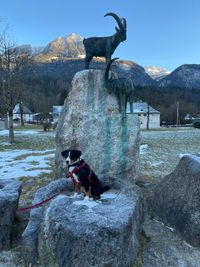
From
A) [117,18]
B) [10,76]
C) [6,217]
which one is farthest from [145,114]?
[6,217]

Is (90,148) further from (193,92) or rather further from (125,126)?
(193,92)

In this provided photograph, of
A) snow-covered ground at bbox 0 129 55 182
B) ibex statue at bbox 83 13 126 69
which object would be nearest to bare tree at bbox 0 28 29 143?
snow-covered ground at bbox 0 129 55 182

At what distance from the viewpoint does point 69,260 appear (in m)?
4.08

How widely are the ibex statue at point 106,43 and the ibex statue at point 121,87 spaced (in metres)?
0.49

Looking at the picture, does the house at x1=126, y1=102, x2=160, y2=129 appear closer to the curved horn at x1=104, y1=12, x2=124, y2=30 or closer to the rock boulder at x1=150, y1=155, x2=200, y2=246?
the curved horn at x1=104, y1=12, x2=124, y2=30

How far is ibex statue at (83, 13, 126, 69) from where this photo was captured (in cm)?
816

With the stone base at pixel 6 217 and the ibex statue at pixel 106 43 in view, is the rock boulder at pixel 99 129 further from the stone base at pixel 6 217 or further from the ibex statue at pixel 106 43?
the stone base at pixel 6 217

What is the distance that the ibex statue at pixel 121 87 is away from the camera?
8164mm

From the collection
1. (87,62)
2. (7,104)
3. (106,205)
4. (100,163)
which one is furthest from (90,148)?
(7,104)

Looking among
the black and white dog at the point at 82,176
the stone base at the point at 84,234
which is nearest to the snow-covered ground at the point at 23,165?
the black and white dog at the point at 82,176

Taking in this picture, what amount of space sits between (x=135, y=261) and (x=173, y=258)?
0.80 meters

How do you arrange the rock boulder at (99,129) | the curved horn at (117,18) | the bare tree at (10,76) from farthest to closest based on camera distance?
the bare tree at (10,76) → the rock boulder at (99,129) → the curved horn at (117,18)

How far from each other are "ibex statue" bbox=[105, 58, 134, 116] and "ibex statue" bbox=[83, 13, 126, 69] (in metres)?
0.49

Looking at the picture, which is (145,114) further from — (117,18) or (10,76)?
(117,18)
